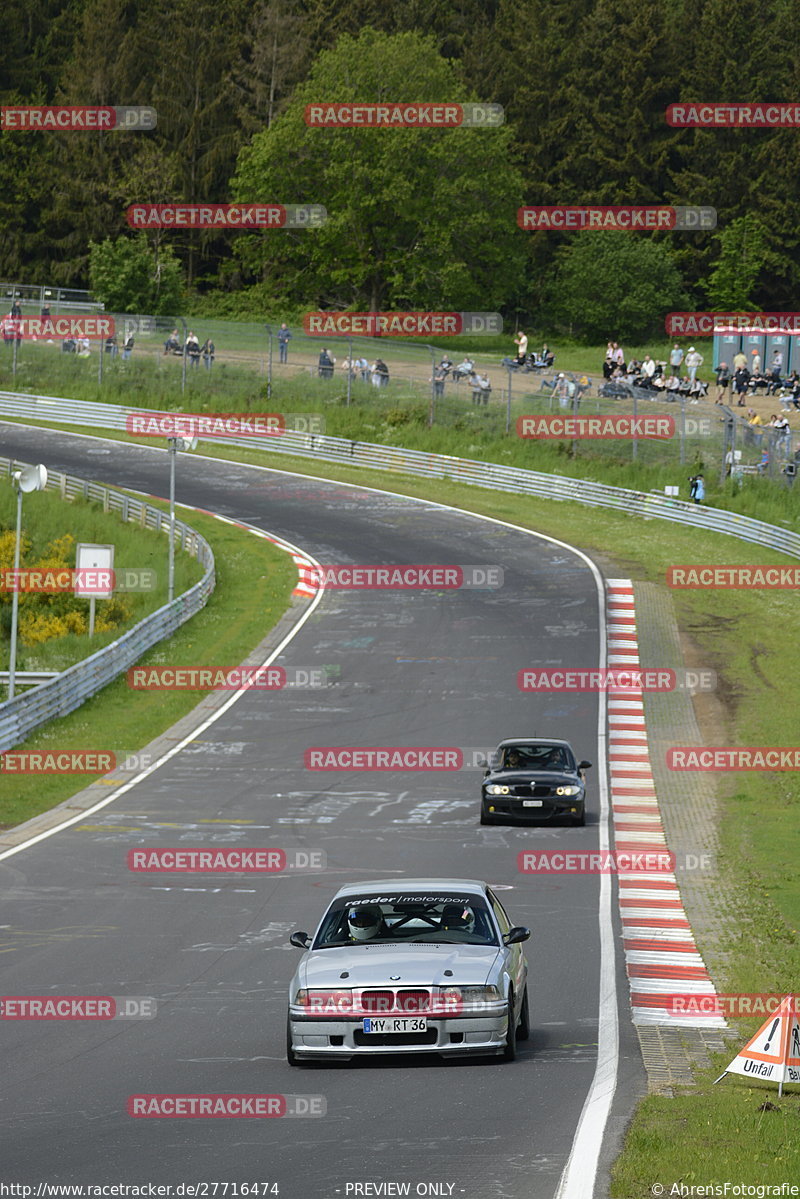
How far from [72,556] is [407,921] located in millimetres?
43877

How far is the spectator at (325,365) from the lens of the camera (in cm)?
7250

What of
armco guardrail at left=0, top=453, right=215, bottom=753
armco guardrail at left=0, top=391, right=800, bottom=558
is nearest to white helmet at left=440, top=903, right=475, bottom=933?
armco guardrail at left=0, top=453, right=215, bottom=753

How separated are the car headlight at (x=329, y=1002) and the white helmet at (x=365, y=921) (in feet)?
3.28

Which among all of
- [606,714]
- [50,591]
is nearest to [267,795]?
[606,714]

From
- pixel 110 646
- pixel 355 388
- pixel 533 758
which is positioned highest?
pixel 355 388

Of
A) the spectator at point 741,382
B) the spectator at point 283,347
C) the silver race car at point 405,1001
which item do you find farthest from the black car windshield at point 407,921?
the spectator at point 283,347

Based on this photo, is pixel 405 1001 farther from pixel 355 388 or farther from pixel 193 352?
pixel 193 352

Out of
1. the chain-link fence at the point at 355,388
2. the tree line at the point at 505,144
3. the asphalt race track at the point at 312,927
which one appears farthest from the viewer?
the tree line at the point at 505,144

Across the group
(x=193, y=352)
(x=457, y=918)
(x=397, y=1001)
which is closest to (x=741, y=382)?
(x=193, y=352)

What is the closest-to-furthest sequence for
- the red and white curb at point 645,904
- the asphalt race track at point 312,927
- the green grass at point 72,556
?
the asphalt race track at point 312,927, the red and white curb at point 645,904, the green grass at point 72,556

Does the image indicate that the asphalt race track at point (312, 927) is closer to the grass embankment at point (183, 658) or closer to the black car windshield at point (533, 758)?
the black car windshield at point (533, 758)

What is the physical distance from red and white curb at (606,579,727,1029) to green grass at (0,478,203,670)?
47.6 feet

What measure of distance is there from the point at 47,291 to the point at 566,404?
36868 mm

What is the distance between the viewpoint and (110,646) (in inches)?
1551
